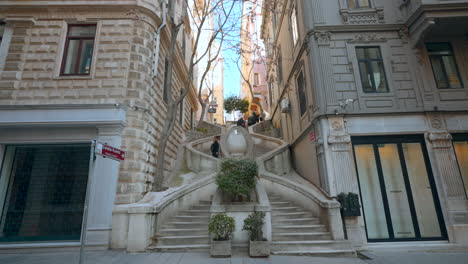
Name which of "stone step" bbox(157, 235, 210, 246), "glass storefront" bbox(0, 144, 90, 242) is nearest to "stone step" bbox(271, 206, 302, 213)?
"stone step" bbox(157, 235, 210, 246)

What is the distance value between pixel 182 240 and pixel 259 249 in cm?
245

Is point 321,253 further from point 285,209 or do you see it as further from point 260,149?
point 260,149

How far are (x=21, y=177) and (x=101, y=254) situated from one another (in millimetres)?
4687

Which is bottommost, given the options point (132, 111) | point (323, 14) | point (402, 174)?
point (402, 174)

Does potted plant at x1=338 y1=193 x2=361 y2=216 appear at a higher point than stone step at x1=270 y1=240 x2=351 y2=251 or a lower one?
higher

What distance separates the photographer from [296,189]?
8.88 meters

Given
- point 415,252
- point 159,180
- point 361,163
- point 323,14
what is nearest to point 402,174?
point 361,163

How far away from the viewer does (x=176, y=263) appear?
229 inches

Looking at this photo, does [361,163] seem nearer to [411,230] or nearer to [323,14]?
[411,230]

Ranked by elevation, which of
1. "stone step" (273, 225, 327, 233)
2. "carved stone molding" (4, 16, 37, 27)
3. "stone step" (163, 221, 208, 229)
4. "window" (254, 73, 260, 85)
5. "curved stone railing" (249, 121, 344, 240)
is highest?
"window" (254, 73, 260, 85)

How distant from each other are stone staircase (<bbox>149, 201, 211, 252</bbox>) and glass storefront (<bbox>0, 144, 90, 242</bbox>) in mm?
3119

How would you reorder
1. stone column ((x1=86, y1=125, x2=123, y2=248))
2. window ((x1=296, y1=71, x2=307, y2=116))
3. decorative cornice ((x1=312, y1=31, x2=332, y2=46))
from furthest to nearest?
1. window ((x1=296, y1=71, x2=307, y2=116))
2. decorative cornice ((x1=312, y1=31, x2=332, y2=46))
3. stone column ((x1=86, y1=125, x2=123, y2=248))

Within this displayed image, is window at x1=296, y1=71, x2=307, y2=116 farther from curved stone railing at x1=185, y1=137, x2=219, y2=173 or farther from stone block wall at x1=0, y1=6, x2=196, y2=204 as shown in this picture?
stone block wall at x1=0, y1=6, x2=196, y2=204

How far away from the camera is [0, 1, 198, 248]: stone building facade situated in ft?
26.3
